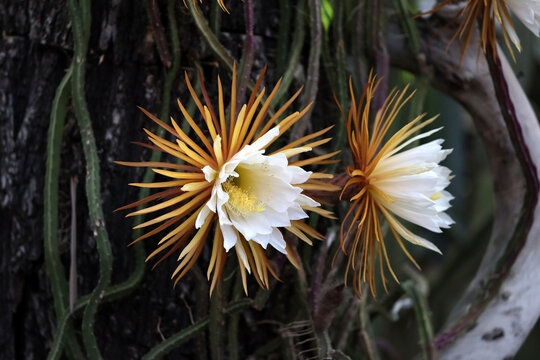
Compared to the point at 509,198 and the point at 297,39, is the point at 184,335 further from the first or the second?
the point at 509,198

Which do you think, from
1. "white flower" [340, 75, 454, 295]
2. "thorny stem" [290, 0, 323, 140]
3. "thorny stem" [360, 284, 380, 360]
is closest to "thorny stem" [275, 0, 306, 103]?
"thorny stem" [290, 0, 323, 140]

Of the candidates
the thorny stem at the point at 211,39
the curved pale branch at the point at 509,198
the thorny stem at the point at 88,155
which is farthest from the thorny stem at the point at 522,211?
the thorny stem at the point at 88,155

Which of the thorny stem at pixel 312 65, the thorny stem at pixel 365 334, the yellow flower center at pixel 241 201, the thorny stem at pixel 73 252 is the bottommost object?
the thorny stem at pixel 365 334

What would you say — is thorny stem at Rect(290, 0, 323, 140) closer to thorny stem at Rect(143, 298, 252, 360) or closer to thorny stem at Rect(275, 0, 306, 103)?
thorny stem at Rect(275, 0, 306, 103)

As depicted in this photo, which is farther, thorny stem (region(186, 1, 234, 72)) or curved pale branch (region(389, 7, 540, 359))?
curved pale branch (region(389, 7, 540, 359))

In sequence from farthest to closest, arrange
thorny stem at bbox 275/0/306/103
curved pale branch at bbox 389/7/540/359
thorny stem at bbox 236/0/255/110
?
curved pale branch at bbox 389/7/540/359
thorny stem at bbox 275/0/306/103
thorny stem at bbox 236/0/255/110

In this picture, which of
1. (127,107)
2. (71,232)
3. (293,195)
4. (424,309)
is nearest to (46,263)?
(71,232)

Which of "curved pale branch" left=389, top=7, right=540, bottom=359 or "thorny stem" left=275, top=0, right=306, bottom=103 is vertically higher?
"thorny stem" left=275, top=0, right=306, bottom=103

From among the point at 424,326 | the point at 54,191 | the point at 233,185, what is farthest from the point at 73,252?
the point at 424,326

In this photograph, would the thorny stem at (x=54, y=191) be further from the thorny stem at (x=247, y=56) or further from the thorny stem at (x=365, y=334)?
the thorny stem at (x=365, y=334)
